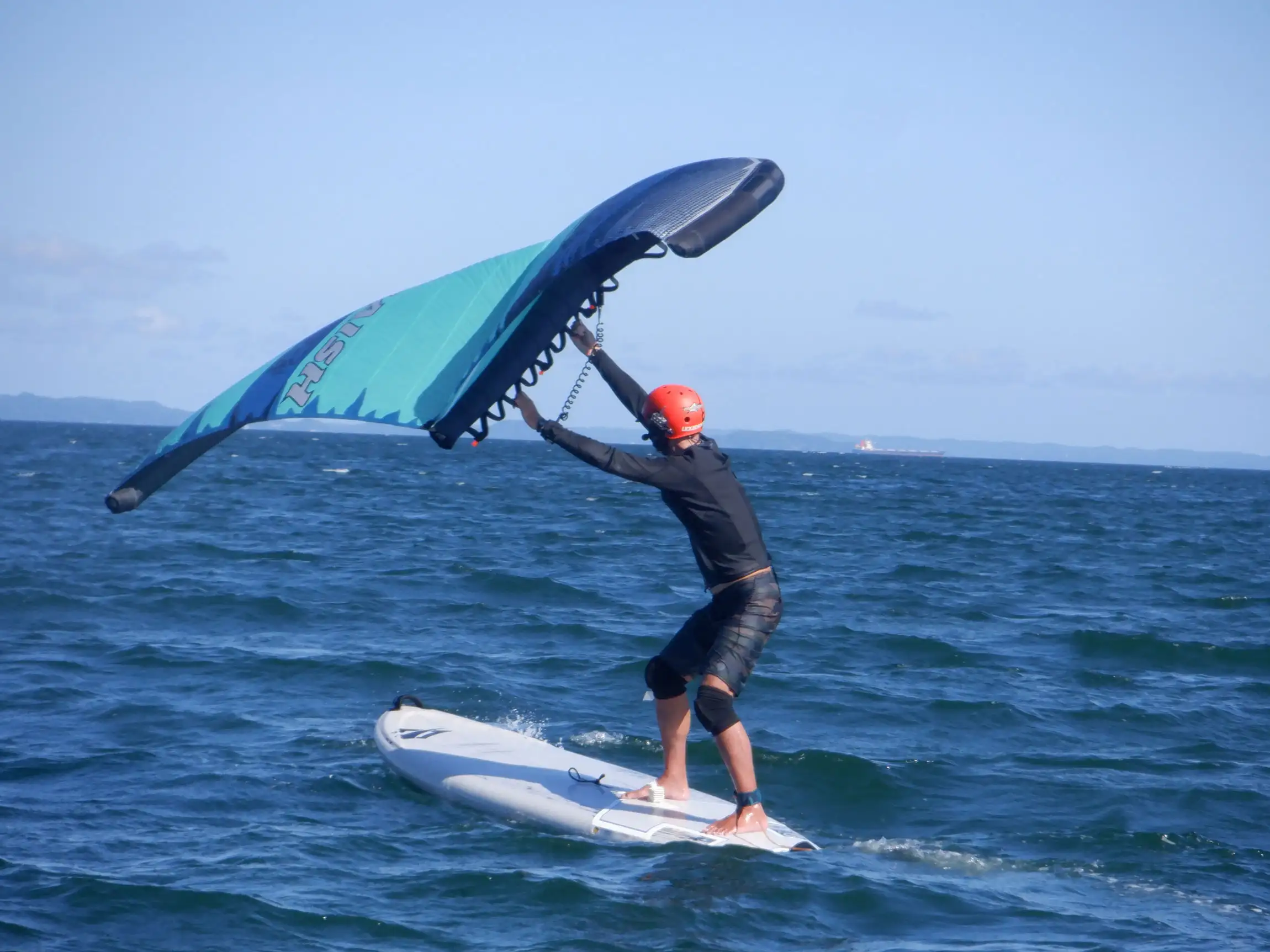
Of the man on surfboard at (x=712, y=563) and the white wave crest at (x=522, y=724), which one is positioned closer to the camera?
the man on surfboard at (x=712, y=563)

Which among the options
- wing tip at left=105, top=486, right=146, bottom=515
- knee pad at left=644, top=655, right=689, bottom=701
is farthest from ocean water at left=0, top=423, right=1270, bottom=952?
wing tip at left=105, top=486, right=146, bottom=515

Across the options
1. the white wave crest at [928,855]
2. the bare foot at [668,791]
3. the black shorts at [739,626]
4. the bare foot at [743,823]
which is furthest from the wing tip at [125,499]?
the white wave crest at [928,855]

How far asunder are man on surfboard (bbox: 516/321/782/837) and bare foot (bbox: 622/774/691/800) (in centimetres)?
46

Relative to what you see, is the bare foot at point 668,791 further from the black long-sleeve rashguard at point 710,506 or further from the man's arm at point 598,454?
the man's arm at point 598,454

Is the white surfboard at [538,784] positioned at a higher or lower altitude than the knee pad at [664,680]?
lower

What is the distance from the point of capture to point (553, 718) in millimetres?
9422

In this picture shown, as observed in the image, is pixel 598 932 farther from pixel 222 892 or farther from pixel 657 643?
pixel 657 643

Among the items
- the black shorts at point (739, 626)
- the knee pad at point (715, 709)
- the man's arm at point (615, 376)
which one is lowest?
the knee pad at point (715, 709)

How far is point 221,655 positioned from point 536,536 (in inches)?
469

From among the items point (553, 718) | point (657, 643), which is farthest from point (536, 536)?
point (553, 718)

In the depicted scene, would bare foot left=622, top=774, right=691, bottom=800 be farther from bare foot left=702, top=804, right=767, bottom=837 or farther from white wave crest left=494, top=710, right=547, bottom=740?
white wave crest left=494, top=710, right=547, bottom=740

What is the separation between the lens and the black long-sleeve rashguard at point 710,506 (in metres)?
6.11

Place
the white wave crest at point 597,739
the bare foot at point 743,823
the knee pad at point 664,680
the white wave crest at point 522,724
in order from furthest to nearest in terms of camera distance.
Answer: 1. the white wave crest at point 522,724
2. the white wave crest at point 597,739
3. the knee pad at point 664,680
4. the bare foot at point 743,823

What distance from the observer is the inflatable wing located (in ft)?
19.5
